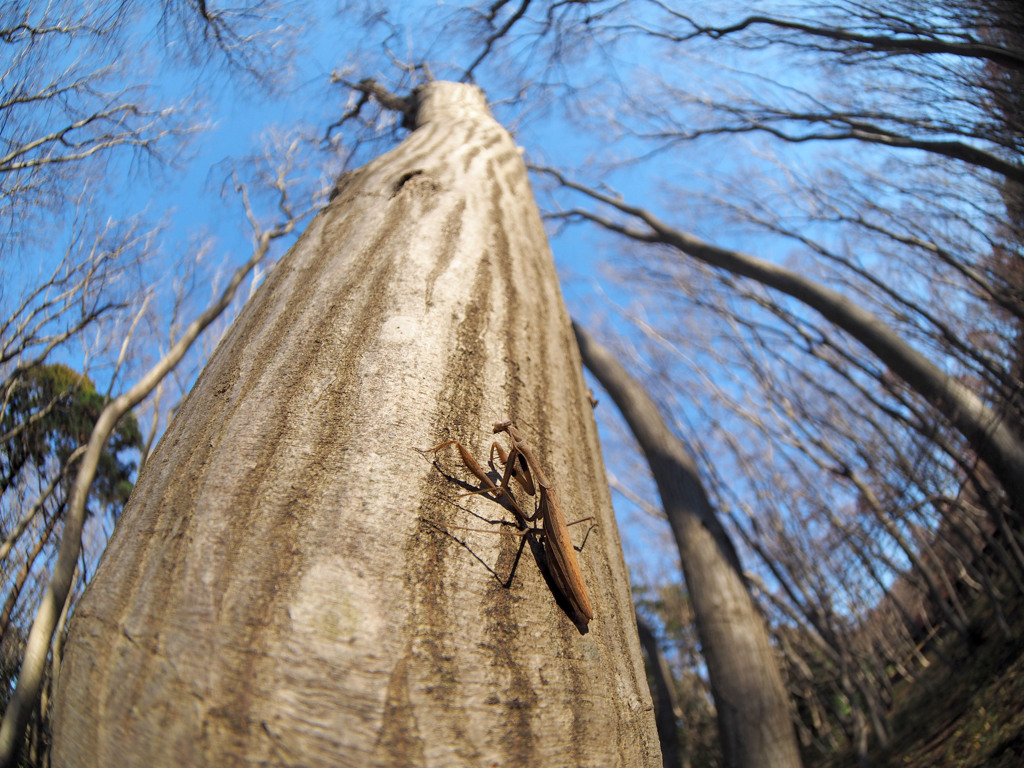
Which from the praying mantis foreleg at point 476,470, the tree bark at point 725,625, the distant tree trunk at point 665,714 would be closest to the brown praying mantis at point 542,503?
the praying mantis foreleg at point 476,470

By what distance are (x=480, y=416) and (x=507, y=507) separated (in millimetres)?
164

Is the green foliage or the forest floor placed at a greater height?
the green foliage

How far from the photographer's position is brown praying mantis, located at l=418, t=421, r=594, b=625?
0.79m

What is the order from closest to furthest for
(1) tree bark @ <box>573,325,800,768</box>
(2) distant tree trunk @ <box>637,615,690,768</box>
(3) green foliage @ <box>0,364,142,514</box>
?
(3) green foliage @ <box>0,364,142,514</box> < (1) tree bark @ <box>573,325,800,768</box> < (2) distant tree trunk @ <box>637,615,690,768</box>

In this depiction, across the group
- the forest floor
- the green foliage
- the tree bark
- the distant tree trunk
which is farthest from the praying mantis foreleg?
the distant tree trunk

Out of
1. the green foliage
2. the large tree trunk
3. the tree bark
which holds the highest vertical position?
the green foliage

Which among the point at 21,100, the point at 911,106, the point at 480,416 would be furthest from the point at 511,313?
the point at 911,106

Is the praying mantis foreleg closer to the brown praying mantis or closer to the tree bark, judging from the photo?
the brown praying mantis

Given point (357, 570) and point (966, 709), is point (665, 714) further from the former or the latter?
point (357, 570)

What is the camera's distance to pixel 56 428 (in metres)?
3.22

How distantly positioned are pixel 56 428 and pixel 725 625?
4.42m

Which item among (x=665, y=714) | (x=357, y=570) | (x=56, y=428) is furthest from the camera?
(x=665, y=714)

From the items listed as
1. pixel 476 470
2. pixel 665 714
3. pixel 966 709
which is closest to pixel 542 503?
pixel 476 470

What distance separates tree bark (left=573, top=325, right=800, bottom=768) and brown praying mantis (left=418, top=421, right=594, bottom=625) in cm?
323
